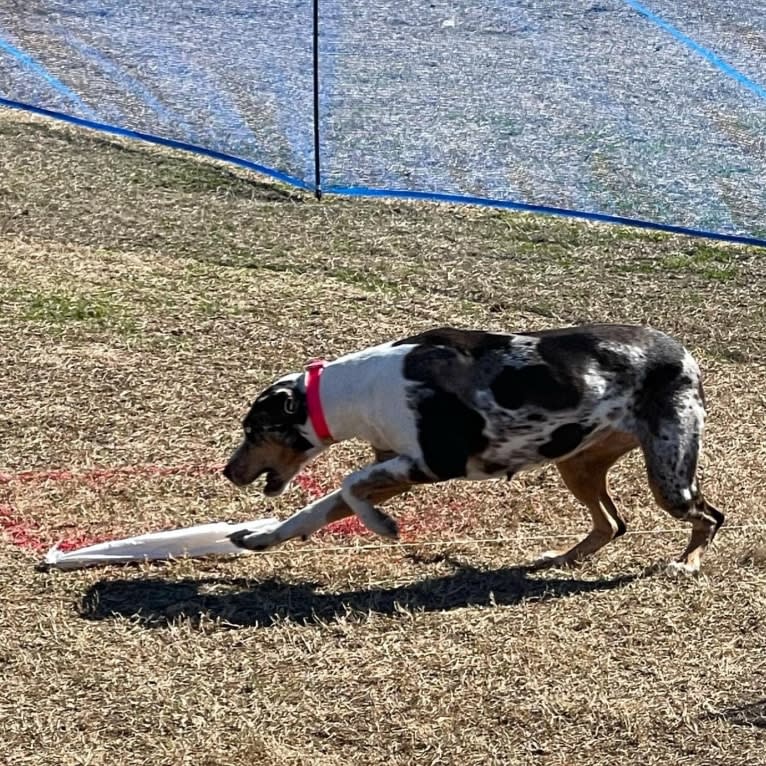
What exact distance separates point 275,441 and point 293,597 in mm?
631

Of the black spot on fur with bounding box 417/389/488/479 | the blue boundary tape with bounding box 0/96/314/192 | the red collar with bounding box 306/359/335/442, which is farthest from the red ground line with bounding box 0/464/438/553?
the blue boundary tape with bounding box 0/96/314/192

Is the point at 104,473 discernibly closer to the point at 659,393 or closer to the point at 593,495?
the point at 593,495

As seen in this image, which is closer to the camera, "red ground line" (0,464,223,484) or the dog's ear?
the dog's ear

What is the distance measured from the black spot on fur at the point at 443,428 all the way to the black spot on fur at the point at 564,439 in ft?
0.94

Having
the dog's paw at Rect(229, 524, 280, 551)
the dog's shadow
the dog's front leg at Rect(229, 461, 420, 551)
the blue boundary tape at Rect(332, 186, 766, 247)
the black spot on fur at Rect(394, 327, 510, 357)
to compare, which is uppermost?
the black spot on fur at Rect(394, 327, 510, 357)

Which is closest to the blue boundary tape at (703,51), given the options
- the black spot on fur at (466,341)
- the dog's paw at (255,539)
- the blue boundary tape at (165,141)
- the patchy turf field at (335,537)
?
the patchy turf field at (335,537)

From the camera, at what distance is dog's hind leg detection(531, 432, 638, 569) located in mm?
6234

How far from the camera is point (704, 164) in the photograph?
12.1 meters

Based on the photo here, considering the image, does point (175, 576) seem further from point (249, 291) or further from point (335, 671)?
point (249, 291)

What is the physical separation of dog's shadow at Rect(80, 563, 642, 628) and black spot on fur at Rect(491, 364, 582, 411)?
27.0 inches

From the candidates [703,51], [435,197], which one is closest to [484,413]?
[435,197]

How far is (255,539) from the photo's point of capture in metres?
6.14

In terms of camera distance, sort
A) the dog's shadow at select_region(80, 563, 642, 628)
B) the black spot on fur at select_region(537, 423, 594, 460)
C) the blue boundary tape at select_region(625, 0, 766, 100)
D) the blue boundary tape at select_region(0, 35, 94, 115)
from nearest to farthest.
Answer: the dog's shadow at select_region(80, 563, 642, 628), the black spot on fur at select_region(537, 423, 594, 460), the blue boundary tape at select_region(625, 0, 766, 100), the blue boundary tape at select_region(0, 35, 94, 115)

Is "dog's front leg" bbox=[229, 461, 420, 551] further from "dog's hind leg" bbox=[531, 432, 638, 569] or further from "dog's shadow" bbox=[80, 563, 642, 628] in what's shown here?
"dog's hind leg" bbox=[531, 432, 638, 569]
